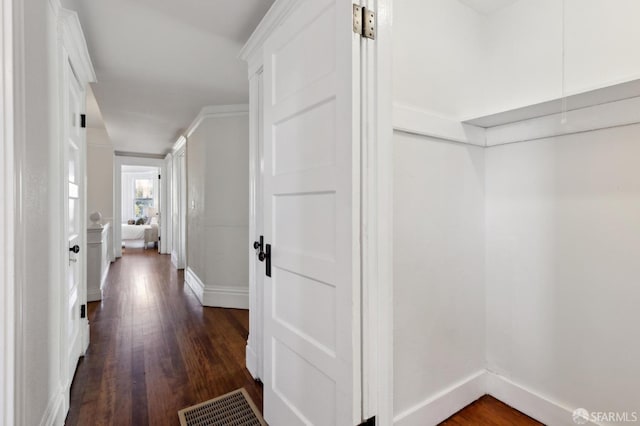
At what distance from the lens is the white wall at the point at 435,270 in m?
1.55

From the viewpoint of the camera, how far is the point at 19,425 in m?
1.03

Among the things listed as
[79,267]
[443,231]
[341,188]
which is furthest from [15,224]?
[443,231]

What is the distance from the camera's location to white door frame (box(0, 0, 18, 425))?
3.13 feet

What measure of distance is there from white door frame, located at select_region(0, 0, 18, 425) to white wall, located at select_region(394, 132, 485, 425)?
4.82ft

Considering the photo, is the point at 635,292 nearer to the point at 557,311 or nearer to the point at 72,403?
the point at 557,311

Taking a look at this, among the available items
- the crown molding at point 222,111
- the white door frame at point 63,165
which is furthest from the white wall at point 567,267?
the crown molding at point 222,111

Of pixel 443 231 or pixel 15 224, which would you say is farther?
pixel 443 231

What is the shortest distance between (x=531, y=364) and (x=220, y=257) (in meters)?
3.21

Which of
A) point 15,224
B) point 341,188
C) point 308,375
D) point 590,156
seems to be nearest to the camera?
point 15,224

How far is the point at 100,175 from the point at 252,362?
5384 millimetres

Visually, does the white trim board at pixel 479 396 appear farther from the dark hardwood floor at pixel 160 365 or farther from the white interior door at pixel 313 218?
the white interior door at pixel 313 218

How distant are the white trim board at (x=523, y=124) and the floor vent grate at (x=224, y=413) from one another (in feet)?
5.96

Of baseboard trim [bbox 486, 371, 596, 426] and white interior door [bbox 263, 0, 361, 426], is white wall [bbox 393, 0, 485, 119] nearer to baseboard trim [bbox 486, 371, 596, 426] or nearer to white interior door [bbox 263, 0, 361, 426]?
white interior door [bbox 263, 0, 361, 426]

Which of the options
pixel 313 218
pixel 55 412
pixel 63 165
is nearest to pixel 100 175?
pixel 63 165
